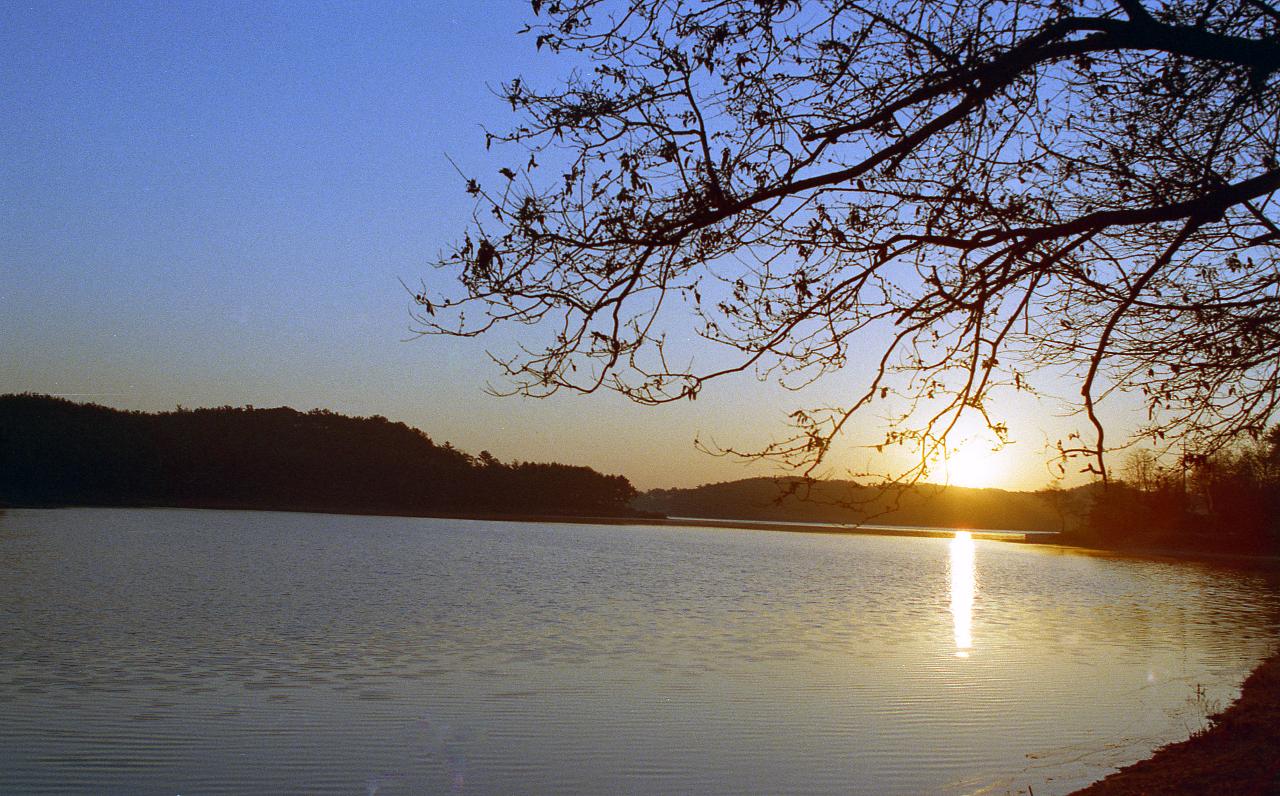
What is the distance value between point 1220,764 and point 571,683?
5.96m

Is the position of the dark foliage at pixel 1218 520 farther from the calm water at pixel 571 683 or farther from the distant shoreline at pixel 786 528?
the calm water at pixel 571 683

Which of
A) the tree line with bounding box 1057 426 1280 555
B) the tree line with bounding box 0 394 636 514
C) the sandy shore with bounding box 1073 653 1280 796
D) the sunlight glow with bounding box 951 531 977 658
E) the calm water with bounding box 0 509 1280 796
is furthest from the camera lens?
the tree line with bounding box 0 394 636 514

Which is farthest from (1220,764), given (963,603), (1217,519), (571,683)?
(1217,519)

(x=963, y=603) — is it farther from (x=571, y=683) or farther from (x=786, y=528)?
(x=786, y=528)

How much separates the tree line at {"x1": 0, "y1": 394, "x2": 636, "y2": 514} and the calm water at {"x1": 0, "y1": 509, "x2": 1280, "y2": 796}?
67.6 metres

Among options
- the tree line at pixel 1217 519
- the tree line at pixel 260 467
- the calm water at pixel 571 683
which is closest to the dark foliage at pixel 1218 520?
the tree line at pixel 1217 519

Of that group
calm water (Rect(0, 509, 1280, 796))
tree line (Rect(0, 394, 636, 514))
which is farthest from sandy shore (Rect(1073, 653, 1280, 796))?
tree line (Rect(0, 394, 636, 514))

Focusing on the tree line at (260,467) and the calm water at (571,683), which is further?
the tree line at (260,467)

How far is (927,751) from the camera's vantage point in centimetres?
793

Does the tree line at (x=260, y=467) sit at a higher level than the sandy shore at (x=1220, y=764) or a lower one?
higher

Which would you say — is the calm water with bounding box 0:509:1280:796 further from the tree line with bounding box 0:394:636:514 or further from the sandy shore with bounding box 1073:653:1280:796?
the tree line with bounding box 0:394:636:514

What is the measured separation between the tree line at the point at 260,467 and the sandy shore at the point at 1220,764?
80.2m

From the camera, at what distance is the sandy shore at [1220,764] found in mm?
5566

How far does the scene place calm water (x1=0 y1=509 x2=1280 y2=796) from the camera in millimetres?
7125
